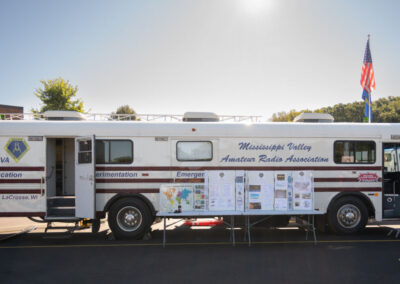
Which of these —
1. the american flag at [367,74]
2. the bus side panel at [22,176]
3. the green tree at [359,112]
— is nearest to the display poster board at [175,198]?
the bus side panel at [22,176]

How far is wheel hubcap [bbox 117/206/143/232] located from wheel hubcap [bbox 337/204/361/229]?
5219 mm

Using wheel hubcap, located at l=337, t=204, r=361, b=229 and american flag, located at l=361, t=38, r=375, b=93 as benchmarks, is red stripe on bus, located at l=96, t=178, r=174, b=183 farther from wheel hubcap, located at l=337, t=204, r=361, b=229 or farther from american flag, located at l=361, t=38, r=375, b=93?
american flag, located at l=361, t=38, r=375, b=93

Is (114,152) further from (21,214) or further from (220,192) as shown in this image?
(220,192)

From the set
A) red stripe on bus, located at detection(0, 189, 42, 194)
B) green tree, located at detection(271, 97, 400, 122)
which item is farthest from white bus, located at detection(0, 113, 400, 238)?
green tree, located at detection(271, 97, 400, 122)

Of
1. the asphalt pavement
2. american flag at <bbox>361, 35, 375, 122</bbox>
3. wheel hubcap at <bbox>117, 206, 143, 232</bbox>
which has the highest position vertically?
american flag at <bbox>361, 35, 375, 122</bbox>

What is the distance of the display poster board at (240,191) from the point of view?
7.66 metres

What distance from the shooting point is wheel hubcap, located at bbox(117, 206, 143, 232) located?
26.2 feet

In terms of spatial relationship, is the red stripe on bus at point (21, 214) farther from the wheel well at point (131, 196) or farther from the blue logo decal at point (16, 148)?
the wheel well at point (131, 196)

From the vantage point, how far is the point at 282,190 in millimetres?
7691

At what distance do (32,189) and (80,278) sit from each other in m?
3.57

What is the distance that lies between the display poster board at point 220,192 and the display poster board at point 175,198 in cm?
55

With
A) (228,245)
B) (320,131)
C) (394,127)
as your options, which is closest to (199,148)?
(228,245)

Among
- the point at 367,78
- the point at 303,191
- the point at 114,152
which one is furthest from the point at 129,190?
the point at 367,78

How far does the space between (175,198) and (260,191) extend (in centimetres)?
208
